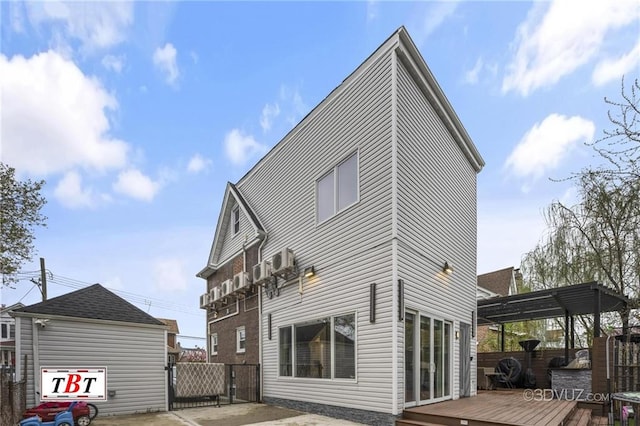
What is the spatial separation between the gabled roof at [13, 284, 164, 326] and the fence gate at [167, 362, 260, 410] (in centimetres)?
167

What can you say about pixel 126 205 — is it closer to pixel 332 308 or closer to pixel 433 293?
pixel 332 308

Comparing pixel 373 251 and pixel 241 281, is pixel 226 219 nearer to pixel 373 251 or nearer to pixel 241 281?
pixel 241 281

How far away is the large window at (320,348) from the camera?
26.9 ft

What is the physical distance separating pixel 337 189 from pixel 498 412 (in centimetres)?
536

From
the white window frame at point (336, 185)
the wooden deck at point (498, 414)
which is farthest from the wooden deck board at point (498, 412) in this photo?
the white window frame at point (336, 185)

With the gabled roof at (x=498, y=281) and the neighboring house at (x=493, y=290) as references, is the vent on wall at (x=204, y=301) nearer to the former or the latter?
the neighboring house at (x=493, y=290)

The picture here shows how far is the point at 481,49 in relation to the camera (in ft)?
42.9

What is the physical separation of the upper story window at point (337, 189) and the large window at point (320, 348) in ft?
7.94

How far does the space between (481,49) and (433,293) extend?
8.66m

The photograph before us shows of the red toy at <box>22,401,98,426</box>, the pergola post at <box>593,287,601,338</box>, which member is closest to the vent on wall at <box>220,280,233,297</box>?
the red toy at <box>22,401,98,426</box>

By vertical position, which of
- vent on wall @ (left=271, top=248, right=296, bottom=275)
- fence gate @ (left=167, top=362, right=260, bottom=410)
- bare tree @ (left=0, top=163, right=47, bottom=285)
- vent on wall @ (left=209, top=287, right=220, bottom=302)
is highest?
bare tree @ (left=0, top=163, right=47, bottom=285)

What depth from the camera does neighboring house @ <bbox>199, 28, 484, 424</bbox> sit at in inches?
299

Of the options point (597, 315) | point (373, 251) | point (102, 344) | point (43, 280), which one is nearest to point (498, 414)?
point (373, 251)
